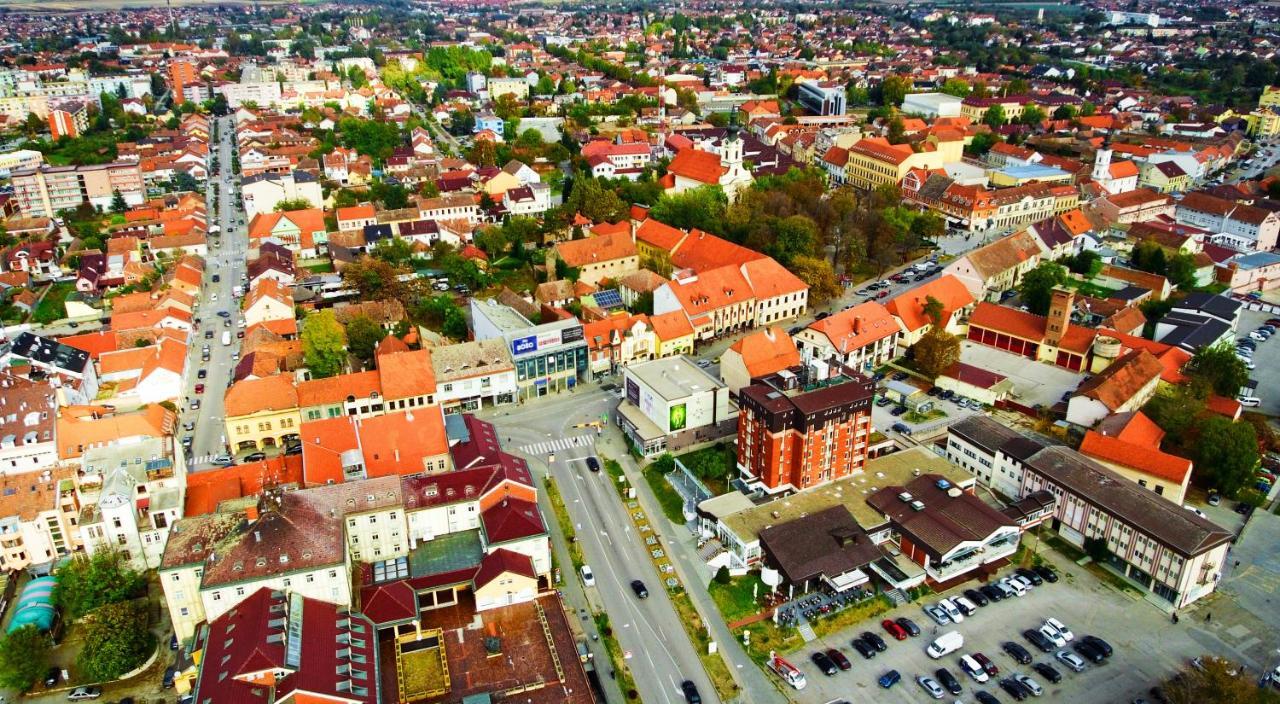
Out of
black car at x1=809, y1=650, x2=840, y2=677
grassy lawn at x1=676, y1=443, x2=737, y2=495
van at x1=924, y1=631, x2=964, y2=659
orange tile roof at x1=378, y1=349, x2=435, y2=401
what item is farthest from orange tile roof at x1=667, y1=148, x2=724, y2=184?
black car at x1=809, y1=650, x2=840, y2=677

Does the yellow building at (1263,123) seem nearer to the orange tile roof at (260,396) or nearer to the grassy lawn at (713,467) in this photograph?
the grassy lawn at (713,467)

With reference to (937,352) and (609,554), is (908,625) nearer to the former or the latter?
(609,554)

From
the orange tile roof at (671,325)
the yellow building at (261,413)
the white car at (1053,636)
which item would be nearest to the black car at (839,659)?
the white car at (1053,636)

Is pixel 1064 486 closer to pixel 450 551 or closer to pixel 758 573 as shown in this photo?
pixel 758 573

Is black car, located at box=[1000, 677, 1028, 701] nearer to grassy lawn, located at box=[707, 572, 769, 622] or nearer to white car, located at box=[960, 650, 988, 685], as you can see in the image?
white car, located at box=[960, 650, 988, 685]

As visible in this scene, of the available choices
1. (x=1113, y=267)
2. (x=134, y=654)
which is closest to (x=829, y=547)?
(x=134, y=654)

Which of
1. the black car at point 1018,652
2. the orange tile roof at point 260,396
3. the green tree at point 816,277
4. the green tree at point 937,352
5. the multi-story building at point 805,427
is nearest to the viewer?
the black car at point 1018,652
